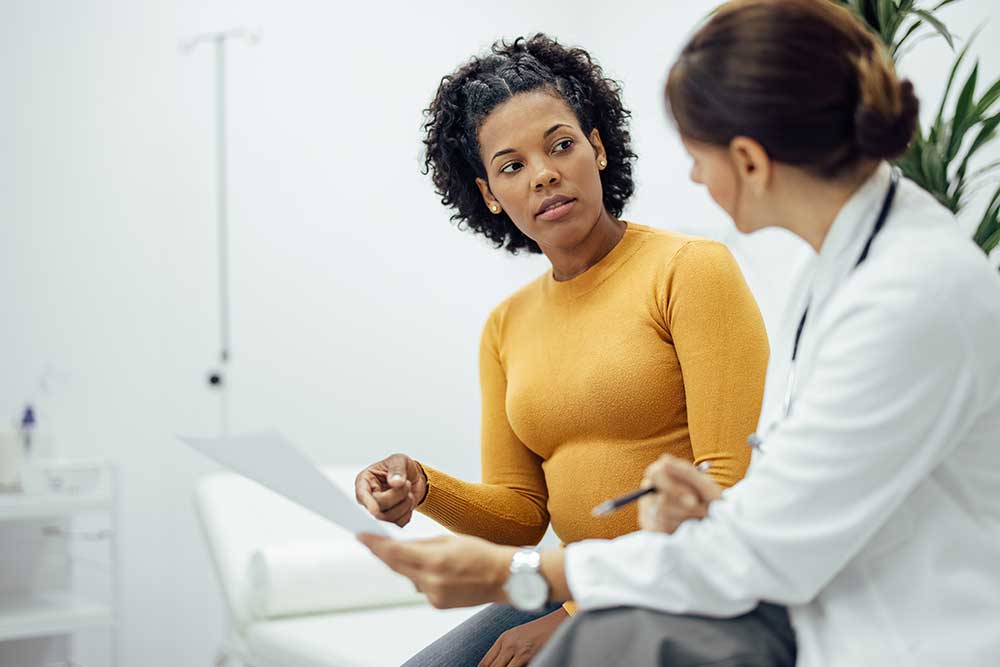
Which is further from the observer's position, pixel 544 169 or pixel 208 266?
pixel 208 266

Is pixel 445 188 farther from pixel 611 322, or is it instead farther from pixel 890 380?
pixel 890 380

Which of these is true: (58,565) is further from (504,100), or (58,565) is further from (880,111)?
(880,111)

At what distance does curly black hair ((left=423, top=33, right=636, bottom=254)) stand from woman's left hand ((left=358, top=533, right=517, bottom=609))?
779mm

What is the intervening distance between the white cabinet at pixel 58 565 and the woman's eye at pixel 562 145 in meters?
1.88

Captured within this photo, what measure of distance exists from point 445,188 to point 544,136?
11.2 inches

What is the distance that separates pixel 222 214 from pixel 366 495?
2334 mm

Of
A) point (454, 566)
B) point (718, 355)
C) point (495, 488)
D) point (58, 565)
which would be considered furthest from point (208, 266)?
point (454, 566)

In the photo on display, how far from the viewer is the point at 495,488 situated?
1.65 metres

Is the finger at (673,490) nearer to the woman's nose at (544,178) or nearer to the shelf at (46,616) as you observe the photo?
the woman's nose at (544,178)

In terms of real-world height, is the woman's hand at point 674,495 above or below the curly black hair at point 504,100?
below

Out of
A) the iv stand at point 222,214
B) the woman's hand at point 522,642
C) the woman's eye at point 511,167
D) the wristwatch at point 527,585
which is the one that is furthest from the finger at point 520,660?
the iv stand at point 222,214

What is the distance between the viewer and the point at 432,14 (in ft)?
13.1

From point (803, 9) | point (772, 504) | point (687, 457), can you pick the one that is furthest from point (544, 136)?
point (772, 504)

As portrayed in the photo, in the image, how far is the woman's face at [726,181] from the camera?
100cm
